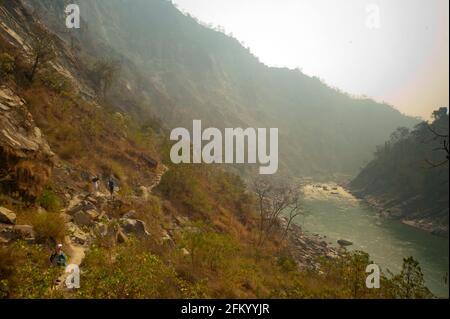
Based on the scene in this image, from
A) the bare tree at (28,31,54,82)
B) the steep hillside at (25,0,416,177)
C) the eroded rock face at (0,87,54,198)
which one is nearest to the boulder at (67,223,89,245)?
the eroded rock face at (0,87,54,198)

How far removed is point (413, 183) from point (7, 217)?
70820 millimetres

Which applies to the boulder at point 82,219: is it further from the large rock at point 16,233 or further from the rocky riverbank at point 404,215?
the rocky riverbank at point 404,215

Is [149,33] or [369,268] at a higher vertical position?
[149,33]

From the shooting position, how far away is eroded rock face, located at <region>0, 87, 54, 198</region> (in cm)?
1027

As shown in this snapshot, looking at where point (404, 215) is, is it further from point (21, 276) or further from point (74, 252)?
point (21, 276)

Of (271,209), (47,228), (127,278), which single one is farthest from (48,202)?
(271,209)

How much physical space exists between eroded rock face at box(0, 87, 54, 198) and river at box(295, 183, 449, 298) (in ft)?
94.1

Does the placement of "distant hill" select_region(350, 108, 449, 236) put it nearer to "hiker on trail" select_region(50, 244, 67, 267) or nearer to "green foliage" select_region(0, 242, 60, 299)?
"hiker on trail" select_region(50, 244, 67, 267)

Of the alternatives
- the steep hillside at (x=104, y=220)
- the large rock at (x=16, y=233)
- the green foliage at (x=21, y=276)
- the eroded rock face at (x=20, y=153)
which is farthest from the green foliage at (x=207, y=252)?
the eroded rock face at (x=20, y=153)

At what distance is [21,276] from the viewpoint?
7.09 metres

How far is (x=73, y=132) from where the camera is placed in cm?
1953
